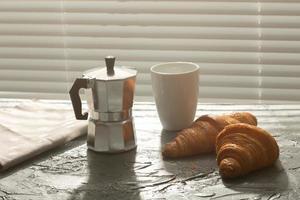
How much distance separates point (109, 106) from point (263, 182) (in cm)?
30

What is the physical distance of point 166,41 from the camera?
1874mm

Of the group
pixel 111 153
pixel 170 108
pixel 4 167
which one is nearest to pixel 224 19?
pixel 170 108

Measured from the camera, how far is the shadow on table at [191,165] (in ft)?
3.61

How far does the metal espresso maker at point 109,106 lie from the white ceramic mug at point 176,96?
0.08m

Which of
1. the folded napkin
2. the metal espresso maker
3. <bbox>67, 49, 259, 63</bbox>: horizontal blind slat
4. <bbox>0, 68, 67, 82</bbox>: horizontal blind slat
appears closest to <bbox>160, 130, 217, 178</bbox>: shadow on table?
the metal espresso maker

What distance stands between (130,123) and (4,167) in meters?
0.23

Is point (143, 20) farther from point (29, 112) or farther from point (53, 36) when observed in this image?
point (29, 112)

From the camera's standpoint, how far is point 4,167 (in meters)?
1.13

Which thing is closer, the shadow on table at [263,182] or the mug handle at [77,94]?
the shadow on table at [263,182]

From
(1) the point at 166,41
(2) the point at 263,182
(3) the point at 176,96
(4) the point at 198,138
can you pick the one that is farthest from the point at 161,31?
(2) the point at 263,182

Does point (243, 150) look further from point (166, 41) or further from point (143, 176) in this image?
point (166, 41)

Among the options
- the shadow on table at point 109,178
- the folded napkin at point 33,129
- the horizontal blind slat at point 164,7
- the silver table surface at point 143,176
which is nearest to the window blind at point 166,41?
the horizontal blind slat at point 164,7

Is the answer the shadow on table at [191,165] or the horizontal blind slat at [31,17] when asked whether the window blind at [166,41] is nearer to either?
the horizontal blind slat at [31,17]

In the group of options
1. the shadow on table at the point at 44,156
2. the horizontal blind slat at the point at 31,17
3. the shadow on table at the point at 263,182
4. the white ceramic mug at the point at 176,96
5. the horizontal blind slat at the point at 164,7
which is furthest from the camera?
the horizontal blind slat at the point at 31,17
